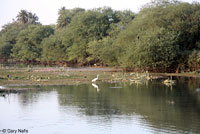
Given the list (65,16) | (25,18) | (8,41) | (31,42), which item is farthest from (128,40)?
(25,18)

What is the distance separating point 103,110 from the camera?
19.2m

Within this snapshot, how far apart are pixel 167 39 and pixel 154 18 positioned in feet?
13.2

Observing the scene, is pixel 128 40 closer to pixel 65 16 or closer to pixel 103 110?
pixel 103 110

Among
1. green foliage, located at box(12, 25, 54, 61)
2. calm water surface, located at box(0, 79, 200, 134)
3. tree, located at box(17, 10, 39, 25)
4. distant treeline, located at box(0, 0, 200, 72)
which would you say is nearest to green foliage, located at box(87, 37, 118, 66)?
distant treeline, located at box(0, 0, 200, 72)

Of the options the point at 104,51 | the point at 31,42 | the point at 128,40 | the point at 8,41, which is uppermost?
the point at 8,41

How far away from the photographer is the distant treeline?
4128 centimetres

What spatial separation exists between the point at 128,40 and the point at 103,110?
91.8ft

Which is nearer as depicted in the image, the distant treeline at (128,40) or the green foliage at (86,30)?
the distant treeline at (128,40)

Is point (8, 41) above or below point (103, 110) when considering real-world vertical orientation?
above

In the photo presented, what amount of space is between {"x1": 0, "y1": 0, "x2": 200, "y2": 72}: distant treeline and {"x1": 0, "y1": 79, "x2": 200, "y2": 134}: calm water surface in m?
13.5

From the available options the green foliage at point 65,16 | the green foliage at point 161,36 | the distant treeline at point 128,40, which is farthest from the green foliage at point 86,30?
the green foliage at point 65,16

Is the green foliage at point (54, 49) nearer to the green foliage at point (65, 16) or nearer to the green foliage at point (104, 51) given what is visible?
the green foliage at point (104, 51)

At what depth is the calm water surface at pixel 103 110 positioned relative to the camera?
1541cm

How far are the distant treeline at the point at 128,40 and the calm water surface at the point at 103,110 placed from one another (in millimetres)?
13529
